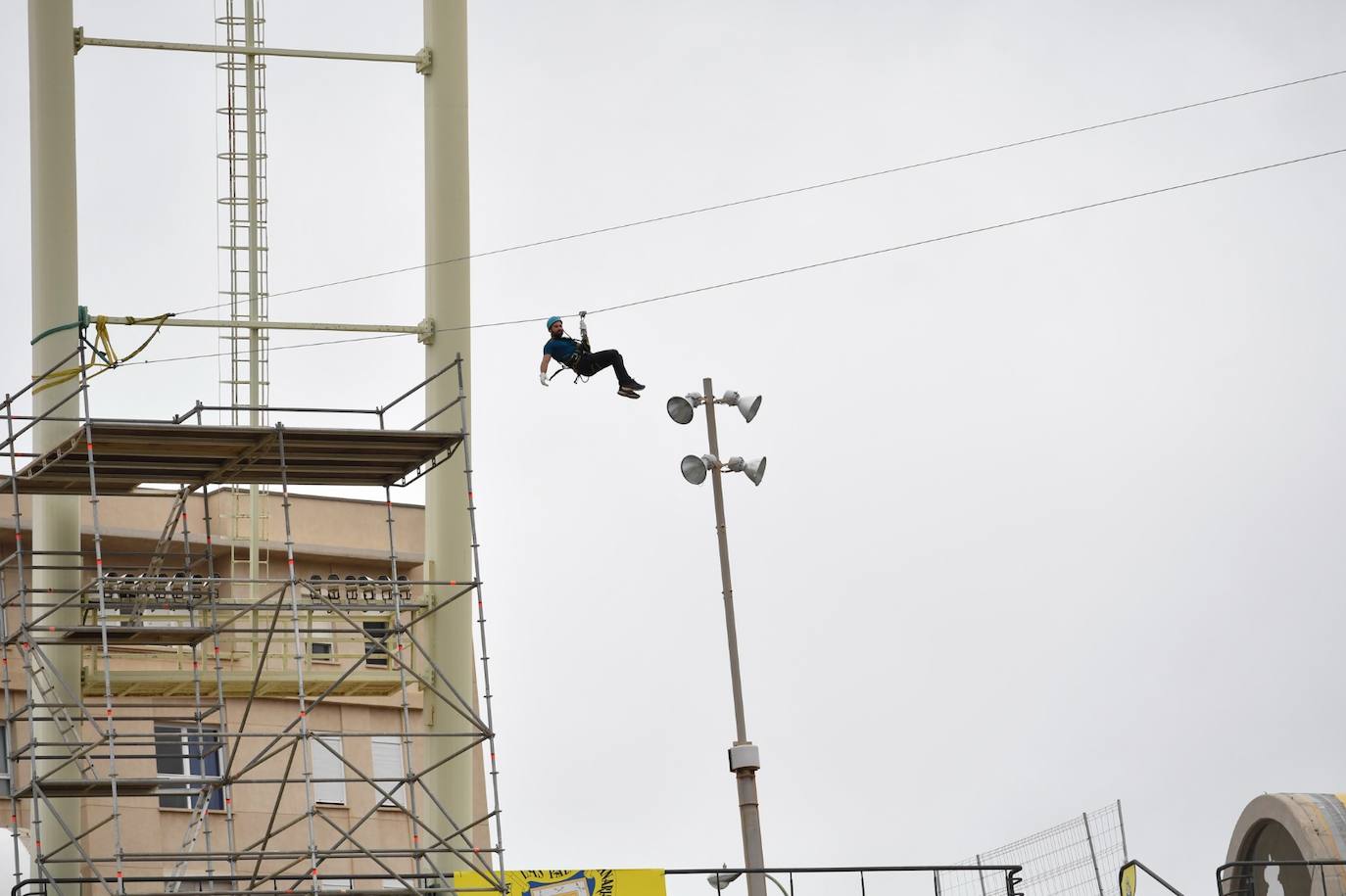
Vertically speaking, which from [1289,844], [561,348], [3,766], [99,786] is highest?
[561,348]

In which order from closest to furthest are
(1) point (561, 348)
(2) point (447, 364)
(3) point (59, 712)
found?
1. (3) point (59, 712)
2. (1) point (561, 348)
3. (2) point (447, 364)

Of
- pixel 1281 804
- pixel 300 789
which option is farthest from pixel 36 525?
pixel 300 789

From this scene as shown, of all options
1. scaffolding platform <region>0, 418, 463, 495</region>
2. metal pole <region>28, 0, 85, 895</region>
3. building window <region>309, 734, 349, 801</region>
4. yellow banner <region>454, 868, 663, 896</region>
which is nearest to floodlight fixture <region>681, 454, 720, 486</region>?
scaffolding platform <region>0, 418, 463, 495</region>

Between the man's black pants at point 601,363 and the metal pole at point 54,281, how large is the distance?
5974 millimetres

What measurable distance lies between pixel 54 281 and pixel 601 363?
654 cm

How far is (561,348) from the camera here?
24.9 m

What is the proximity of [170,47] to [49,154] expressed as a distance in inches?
94.9

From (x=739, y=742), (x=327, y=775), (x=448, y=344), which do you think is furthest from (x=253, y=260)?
(x=327, y=775)

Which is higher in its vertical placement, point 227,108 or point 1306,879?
point 227,108

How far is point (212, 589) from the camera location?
23562 millimetres

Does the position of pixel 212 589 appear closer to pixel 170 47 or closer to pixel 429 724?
pixel 429 724

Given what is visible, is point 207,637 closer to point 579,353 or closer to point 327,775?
point 579,353

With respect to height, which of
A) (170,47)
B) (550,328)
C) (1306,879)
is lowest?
(1306,879)

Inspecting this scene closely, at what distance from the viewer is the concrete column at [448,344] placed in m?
25.1
